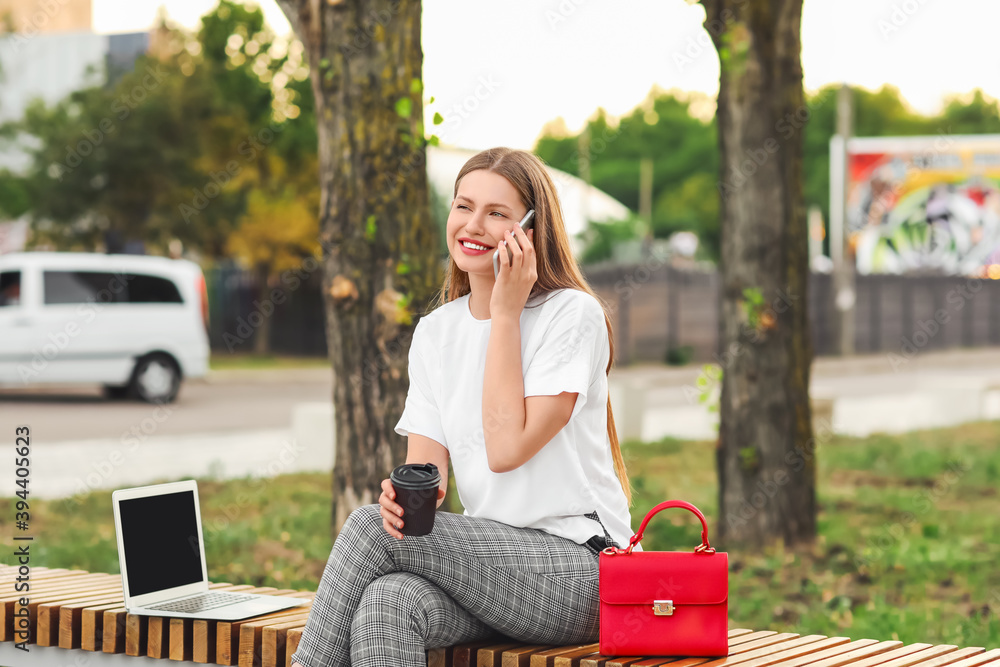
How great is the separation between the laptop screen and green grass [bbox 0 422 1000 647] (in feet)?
6.86

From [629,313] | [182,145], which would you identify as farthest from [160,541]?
[629,313]

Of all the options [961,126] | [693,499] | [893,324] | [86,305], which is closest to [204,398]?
[86,305]

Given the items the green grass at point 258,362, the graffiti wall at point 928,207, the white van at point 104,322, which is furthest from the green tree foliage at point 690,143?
the white van at point 104,322

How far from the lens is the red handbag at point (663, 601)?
9.00 feet

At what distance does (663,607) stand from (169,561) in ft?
5.30

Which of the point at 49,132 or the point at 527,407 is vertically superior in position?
the point at 49,132

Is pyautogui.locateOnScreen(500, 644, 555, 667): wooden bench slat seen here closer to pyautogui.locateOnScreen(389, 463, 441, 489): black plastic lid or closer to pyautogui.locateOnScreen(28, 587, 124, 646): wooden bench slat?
pyautogui.locateOnScreen(389, 463, 441, 489): black plastic lid

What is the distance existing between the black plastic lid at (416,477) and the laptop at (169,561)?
2.81ft

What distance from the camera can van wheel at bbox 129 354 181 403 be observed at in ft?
52.1

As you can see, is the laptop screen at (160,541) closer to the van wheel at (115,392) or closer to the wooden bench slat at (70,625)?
the wooden bench slat at (70,625)

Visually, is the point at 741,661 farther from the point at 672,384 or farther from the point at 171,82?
the point at 171,82

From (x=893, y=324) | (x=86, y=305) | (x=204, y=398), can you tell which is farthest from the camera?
(x=893, y=324)

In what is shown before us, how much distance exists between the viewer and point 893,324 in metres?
31.5

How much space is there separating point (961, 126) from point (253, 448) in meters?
55.6
